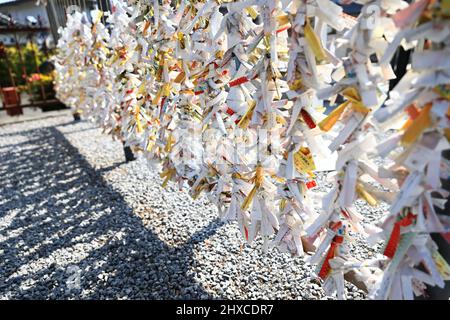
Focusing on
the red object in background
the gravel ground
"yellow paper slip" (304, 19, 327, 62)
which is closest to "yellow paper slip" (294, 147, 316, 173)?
"yellow paper slip" (304, 19, 327, 62)

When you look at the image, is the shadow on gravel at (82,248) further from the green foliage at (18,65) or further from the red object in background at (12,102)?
the green foliage at (18,65)

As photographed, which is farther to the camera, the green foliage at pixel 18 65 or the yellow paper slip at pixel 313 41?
the green foliage at pixel 18 65

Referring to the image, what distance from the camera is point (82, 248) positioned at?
253 centimetres

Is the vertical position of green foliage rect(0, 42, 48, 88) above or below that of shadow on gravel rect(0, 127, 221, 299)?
above

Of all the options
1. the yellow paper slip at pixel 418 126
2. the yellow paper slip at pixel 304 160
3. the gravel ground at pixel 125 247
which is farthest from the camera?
the gravel ground at pixel 125 247

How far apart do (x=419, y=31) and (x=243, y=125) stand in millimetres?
906

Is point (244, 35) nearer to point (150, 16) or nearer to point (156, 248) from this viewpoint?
point (150, 16)

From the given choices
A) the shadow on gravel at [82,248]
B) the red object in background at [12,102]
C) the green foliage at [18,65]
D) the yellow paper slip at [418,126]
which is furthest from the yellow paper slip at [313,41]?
the green foliage at [18,65]

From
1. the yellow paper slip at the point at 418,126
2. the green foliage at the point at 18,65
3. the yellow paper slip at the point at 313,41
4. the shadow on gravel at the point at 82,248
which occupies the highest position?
the yellow paper slip at the point at 313,41

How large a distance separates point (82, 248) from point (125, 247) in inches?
13.1

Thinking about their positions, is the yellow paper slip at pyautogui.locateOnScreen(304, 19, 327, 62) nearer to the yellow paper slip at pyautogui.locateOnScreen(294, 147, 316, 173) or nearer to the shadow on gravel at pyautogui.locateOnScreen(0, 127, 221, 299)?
the yellow paper slip at pyautogui.locateOnScreen(294, 147, 316, 173)

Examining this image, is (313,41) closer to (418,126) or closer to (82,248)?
(418,126)

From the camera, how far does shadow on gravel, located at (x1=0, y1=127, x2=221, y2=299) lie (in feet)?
6.82

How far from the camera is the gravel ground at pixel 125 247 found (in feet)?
6.66
